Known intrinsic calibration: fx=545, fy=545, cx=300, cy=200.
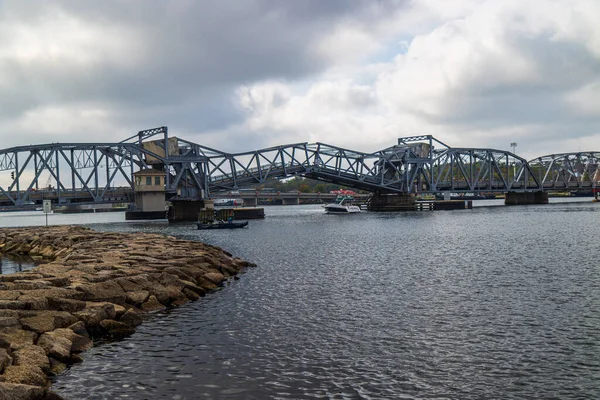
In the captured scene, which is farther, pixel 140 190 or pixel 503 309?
pixel 140 190

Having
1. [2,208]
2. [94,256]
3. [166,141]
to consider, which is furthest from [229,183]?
[94,256]

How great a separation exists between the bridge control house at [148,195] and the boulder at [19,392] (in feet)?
316

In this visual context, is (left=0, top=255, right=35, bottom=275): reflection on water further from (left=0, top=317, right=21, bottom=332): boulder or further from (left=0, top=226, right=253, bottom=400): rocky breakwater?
(left=0, top=317, right=21, bottom=332): boulder

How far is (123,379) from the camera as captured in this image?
1495cm

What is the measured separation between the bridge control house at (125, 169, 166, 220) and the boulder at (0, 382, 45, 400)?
9647 cm

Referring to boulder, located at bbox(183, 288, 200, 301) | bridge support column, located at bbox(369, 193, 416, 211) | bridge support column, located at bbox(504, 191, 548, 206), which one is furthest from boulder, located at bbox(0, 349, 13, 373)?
bridge support column, located at bbox(504, 191, 548, 206)

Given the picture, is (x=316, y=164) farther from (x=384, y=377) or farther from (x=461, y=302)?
(x=384, y=377)

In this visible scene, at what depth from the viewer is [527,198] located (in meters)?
191

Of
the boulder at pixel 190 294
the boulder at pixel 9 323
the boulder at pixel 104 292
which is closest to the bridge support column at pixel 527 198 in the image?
the boulder at pixel 190 294

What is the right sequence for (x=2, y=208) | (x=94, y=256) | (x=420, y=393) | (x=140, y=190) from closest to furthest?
(x=420, y=393), (x=94, y=256), (x=2, y=208), (x=140, y=190)

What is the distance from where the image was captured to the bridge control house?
106 metres

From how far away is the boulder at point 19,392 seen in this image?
11.8 meters

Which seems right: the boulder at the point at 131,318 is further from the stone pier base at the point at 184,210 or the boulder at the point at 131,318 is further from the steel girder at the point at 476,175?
the steel girder at the point at 476,175

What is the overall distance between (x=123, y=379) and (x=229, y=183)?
106185 millimetres
